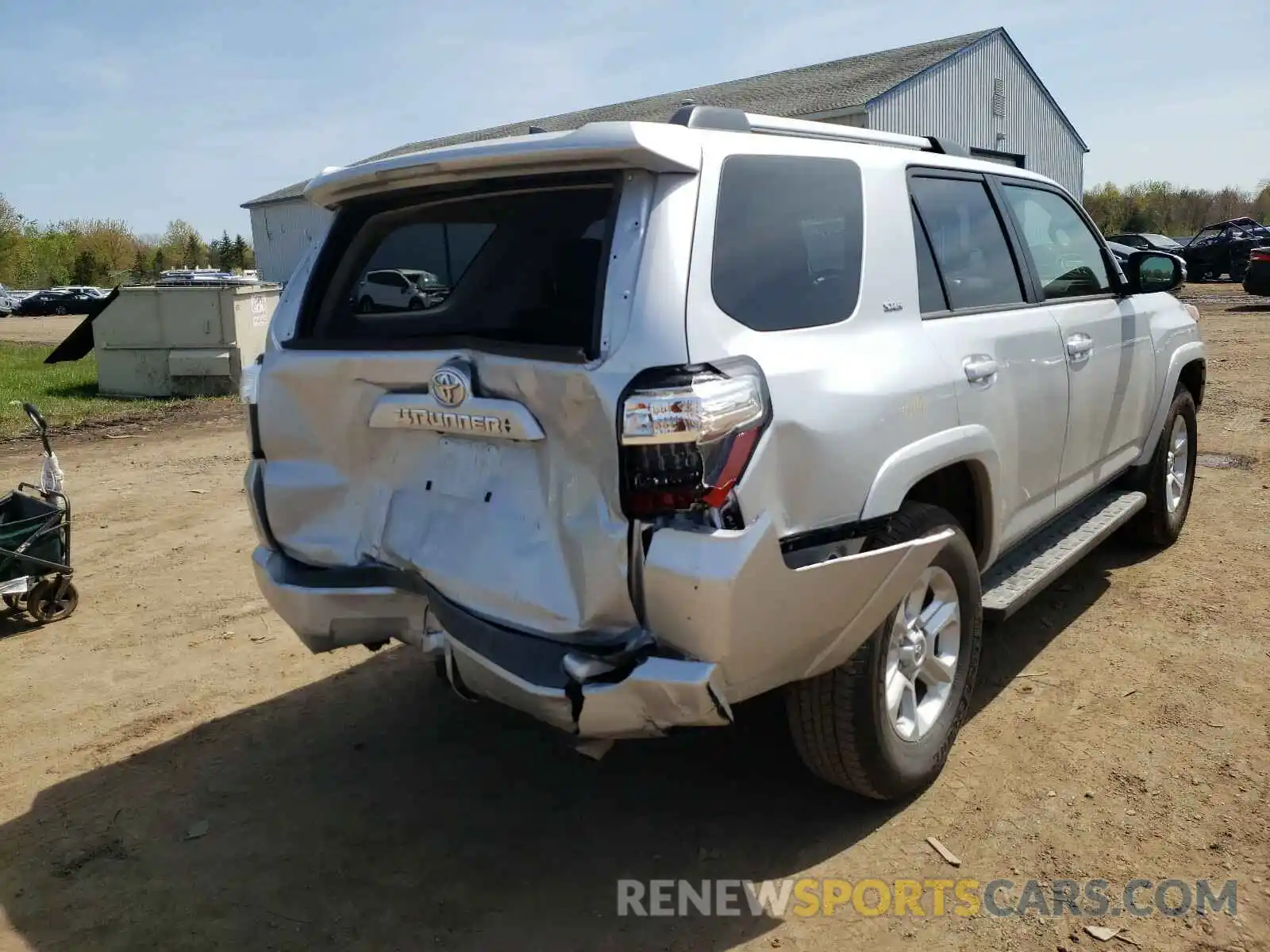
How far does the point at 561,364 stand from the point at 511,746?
180cm

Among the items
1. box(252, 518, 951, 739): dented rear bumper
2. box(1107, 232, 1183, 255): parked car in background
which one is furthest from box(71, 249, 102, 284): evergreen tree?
box(252, 518, 951, 739): dented rear bumper

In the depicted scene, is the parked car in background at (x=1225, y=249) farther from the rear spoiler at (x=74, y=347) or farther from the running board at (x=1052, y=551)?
the rear spoiler at (x=74, y=347)

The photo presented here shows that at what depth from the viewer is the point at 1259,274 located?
19.4 meters

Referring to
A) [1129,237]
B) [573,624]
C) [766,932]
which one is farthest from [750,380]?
[1129,237]

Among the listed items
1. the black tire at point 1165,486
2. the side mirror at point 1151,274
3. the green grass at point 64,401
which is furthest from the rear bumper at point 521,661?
the green grass at point 64,401

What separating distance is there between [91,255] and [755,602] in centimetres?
7367

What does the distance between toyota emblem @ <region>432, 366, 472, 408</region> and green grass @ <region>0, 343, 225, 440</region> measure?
10322mm

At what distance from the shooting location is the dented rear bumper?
2439 mm

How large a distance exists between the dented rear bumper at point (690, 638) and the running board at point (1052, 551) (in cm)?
88

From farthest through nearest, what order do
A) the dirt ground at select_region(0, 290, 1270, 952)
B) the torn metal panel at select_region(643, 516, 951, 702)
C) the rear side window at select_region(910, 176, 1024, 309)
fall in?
1. the rear side window at select_region(910, 176, 1024, 309)
2. the dirt ground at select_region(0, 290, 1270, 952)
3. the torn metal panel at select_region(643, 516, 951, 702)

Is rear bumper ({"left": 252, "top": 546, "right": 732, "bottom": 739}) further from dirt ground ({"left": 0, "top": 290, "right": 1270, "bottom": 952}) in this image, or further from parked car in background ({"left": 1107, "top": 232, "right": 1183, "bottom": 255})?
parked car in background ({"left": 1107, "top": 232, "right": 1183, "bottom": 255})

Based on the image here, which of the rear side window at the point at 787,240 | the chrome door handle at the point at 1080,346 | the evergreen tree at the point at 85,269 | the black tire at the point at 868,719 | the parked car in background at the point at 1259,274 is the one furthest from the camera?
the evergreen tree at the point at 85,269

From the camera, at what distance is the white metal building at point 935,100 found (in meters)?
25.3

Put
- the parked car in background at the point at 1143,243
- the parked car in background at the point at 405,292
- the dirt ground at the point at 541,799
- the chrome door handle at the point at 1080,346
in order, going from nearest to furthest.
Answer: the dirt ground at the point at 541,799 < the parked car in background at the point at 405,292 < the chrome door handle at the point at 1080,346 < the parked car in background at the point at 1143,243
